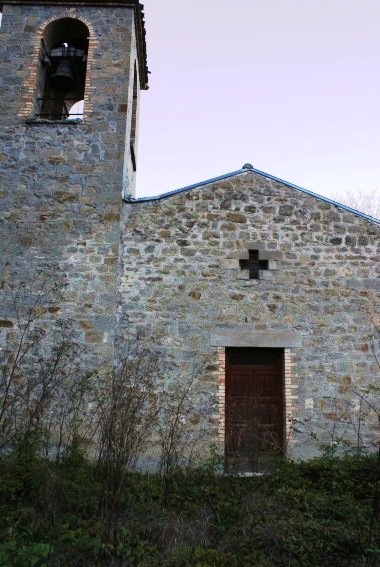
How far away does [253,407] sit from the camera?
9.03 meters

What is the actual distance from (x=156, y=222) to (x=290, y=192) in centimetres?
245

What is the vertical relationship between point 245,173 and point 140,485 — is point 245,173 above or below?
above

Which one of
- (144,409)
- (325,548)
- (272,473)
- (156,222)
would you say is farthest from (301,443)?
(156,222)

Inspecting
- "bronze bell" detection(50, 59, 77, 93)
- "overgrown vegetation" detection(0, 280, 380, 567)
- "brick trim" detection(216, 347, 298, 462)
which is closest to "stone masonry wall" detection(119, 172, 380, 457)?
"brick trim" detection(216, 347, 298, 462)

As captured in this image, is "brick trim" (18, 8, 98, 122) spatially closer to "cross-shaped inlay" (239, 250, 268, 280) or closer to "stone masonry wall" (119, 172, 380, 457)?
"stone masonry wall" (119, 172, 380, 457)

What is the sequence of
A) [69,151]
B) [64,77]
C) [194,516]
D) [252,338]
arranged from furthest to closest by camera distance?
[64,77], [69,151], [252,338], [194,516]

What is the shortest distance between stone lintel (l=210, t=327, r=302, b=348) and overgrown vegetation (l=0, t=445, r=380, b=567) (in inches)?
73.2

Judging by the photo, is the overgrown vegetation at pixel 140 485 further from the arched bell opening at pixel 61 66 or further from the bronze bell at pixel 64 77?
the bronze bell at pixel 64 77

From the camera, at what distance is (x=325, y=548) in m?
5.75

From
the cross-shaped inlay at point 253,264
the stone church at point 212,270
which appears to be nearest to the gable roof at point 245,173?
the stone church at point 212,270

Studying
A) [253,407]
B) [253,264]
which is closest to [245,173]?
[253,264]

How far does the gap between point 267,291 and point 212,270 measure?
3.25 feet

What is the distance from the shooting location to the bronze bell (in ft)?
36.3

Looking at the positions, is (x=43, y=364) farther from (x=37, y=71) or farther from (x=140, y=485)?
(x=37, y=71)
